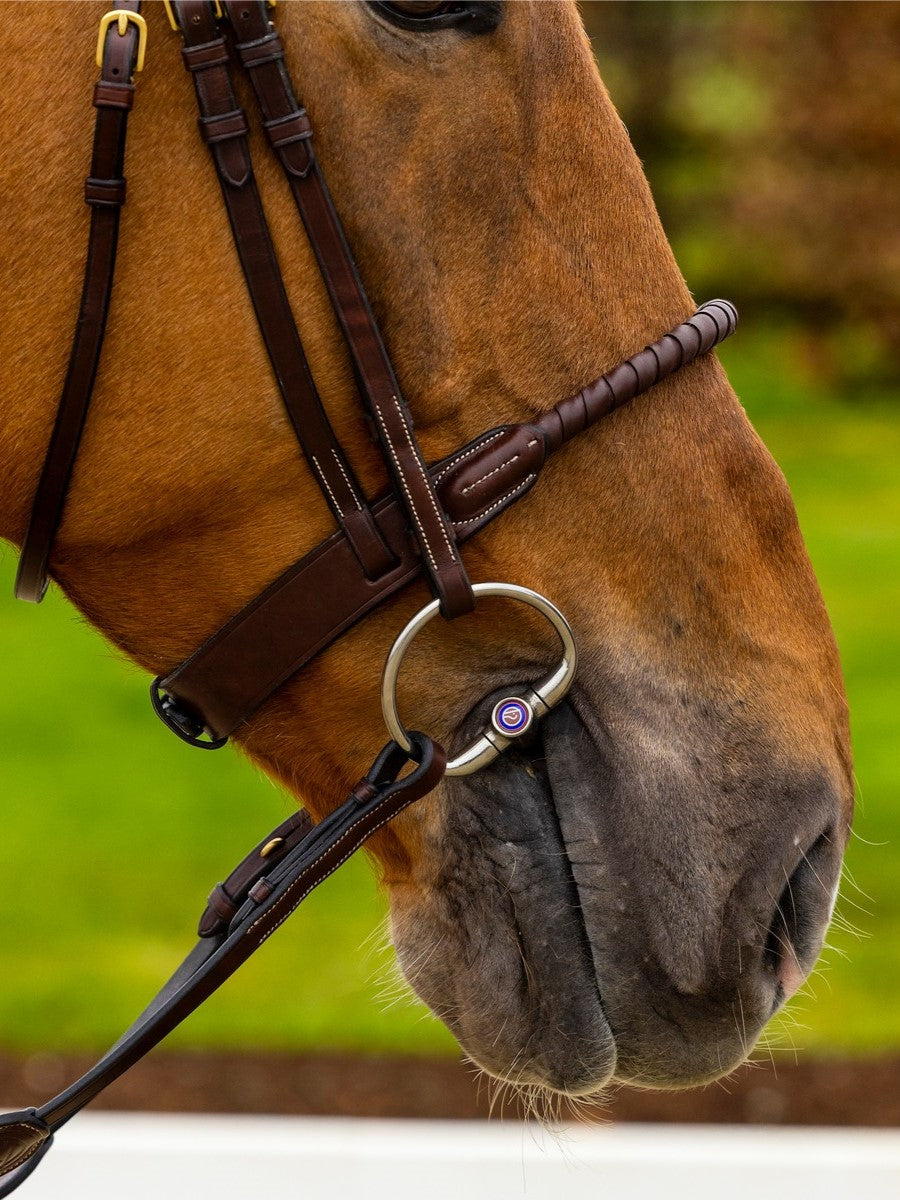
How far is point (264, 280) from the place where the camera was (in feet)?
5.30

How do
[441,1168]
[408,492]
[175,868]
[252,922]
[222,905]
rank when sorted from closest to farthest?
1. [408,492]
2. [252,922]
3. [222,905]
4. [441,1168]
5. [175,868]

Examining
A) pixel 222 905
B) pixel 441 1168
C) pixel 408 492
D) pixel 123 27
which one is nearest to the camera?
pixel 123 27

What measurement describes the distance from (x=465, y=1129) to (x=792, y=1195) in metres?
0.79

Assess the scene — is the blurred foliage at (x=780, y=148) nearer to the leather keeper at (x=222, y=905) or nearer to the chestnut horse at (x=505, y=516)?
the chestnut horse at (x=505, y=516)

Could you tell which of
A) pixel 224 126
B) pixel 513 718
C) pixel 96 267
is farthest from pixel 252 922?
pixel 224 126

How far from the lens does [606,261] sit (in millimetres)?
1731

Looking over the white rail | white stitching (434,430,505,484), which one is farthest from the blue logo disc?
the white rail

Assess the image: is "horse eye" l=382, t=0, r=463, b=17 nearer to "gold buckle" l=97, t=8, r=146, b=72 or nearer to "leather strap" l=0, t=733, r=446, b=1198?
"gold buckle" l=97, t=8, r=146, b=72

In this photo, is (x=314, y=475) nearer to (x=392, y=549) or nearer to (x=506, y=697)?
(x=392, y=549)

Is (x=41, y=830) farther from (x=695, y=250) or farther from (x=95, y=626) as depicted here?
(x=695, y=250)

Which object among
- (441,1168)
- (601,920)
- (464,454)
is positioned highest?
(464,454)

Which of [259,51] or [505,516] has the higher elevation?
[259,51]

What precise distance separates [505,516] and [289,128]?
1.68 ft

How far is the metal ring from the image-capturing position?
1.70 metres
